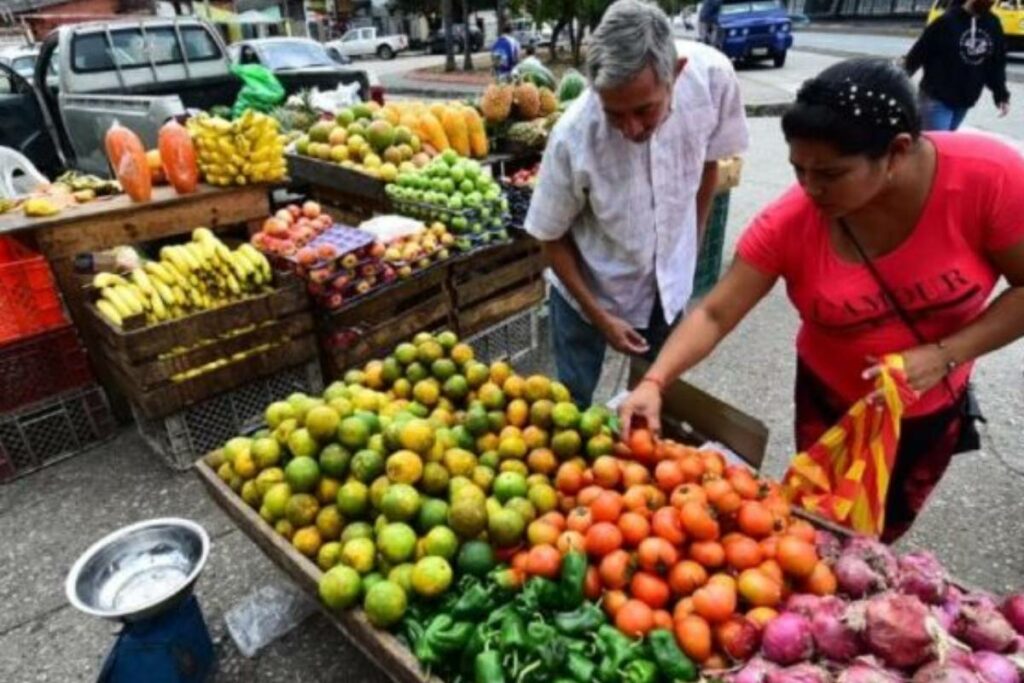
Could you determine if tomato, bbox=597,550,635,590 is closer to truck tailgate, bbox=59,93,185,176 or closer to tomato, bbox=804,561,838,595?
tomato, bbox=804,561,838,595

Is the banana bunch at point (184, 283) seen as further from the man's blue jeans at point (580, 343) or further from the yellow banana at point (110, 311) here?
the man's blue jeans at point (580, 343)

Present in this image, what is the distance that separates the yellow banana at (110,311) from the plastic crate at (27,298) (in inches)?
10.7

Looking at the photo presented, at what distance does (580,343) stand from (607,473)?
109 centimetres

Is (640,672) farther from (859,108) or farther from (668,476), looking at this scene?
(859,108)

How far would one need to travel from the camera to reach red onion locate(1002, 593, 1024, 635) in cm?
154

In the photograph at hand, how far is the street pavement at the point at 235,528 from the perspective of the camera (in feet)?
8.78

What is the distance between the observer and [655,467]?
2049mm

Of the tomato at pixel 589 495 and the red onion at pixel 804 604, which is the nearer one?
the red onion at pixel 804 604

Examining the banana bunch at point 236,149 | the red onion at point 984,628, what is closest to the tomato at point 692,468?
the red onion at point 984,628

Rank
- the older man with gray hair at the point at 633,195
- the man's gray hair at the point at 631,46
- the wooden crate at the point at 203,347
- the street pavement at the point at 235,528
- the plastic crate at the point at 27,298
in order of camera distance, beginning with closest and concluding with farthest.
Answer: the man's gray hair at the point at 631,46
the older man with gray hair at the point at 633,195
the street pavement at the point at 235,528
the wooden crate at the point at 203,347
the plastic crate at the point at 27,298

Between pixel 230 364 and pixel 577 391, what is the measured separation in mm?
1885

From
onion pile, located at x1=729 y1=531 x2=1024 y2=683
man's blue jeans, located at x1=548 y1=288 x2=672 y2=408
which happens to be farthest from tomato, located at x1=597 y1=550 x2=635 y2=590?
man's blue jeans, located at x1=548 y1=288 x2=672 y2=408

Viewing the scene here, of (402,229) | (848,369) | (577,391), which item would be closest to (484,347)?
(402,229)

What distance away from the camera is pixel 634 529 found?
5.79 feet
